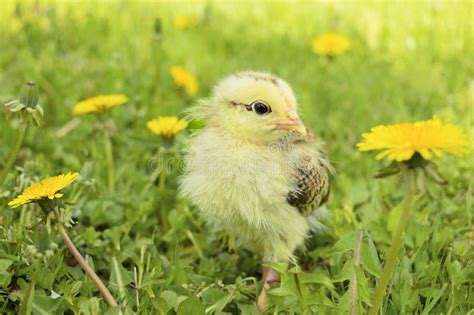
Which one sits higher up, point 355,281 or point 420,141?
point 420,141

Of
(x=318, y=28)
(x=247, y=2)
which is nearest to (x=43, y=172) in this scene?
(x=318, y=28)

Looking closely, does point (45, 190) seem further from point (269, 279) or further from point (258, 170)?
point (269, 279)

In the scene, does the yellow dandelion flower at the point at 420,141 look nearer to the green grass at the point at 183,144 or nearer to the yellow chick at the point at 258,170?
the green grass at the point at 183,144

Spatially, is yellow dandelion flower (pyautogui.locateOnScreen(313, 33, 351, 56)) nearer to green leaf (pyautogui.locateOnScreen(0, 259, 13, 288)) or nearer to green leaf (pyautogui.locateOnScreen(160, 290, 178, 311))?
green leaf (pyautogui.locateOnScreen(160, 290, 178, 311))

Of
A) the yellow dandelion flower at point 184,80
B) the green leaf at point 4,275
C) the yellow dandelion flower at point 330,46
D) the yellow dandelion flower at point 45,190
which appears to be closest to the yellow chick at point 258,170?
the yellow dandelion flower at point 45,190

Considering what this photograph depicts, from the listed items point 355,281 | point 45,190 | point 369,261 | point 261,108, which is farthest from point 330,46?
point 45,190

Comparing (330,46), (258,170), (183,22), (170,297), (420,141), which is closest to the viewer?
(420,141)

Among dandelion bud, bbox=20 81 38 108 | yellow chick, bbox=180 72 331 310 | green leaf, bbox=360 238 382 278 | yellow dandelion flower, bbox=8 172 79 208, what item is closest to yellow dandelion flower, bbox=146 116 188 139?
yellow chick, bbox=180 72 331 310

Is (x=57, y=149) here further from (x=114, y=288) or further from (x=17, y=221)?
(x=114, y=288)

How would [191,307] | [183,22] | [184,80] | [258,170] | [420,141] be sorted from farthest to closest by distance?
[183,22] < [184,80] < [258,170] < [191,307] < [420,141]
